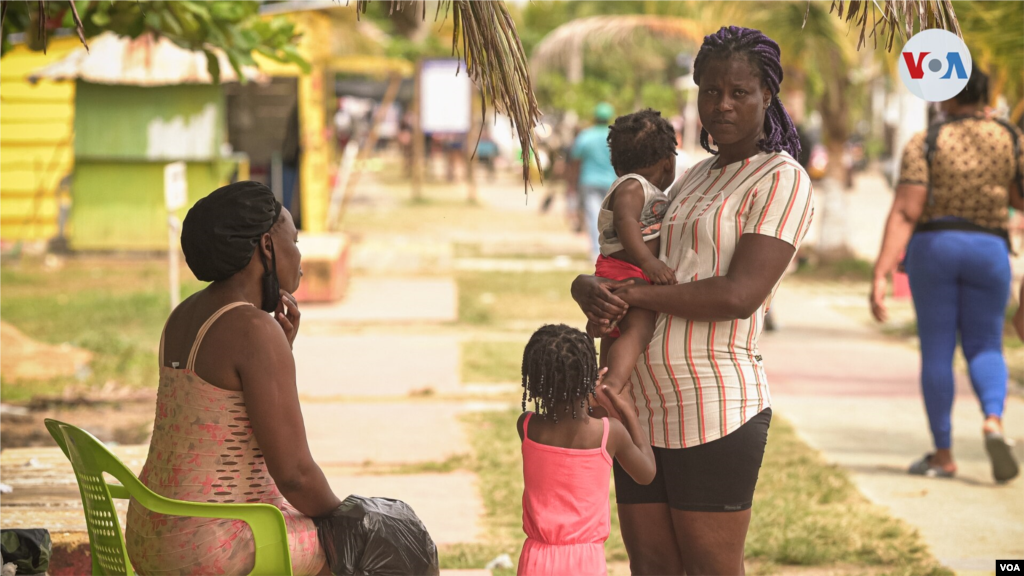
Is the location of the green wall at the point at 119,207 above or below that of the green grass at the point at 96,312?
above

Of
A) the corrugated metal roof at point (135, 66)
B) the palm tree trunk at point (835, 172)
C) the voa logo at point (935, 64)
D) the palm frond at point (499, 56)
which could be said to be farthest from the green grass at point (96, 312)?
the palm tree trunk at point (835, 172)

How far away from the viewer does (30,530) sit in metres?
3.25

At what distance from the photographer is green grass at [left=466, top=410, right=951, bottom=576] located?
4695mm

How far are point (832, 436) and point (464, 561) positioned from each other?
310 centimetres

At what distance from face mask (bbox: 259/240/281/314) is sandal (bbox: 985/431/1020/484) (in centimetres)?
410

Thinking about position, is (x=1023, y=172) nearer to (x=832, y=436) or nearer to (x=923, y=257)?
(x=923, y=257)

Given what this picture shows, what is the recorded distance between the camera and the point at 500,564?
4.54 meters

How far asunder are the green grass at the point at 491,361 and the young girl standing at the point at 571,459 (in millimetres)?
4918

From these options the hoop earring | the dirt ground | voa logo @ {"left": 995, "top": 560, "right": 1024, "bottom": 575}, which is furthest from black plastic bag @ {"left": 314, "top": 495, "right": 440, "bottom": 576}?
the dirt ground

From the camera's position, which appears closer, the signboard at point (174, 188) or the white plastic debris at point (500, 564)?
the white plastic debris at point (500, 564)

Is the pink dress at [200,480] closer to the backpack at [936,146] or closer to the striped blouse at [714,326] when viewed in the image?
the striped blouse at [714,326]

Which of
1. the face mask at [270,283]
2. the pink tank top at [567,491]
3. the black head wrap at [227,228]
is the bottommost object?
the pink tank top at [567,491]

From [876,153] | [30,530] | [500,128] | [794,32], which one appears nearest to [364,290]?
[794,32]

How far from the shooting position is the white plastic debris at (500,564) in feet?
14.8
